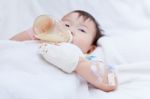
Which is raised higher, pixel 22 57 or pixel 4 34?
pixel 22 57

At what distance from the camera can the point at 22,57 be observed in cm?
110

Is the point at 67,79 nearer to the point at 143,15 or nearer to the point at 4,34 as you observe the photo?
the point at 4,34

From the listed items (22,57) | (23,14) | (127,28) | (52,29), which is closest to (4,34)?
(23,14)

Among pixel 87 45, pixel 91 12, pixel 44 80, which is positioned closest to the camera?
pixel 44 80

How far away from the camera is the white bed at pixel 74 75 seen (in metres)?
1.01

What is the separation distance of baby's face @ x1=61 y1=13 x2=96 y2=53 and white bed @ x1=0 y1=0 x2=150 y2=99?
0.06 meters

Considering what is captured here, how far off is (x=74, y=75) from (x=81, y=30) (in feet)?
0.83

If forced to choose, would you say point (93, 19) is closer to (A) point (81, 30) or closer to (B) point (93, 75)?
(A) point (81, 30)

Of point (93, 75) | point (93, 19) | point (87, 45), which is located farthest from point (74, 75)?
point (93, 19)

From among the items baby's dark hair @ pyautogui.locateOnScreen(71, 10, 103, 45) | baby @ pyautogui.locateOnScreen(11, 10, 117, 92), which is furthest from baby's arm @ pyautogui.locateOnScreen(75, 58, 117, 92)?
baby's dark hair @ pyautogui.locateOnScreen(71, 10, 103, 45)

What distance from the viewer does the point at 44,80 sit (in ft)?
3.39

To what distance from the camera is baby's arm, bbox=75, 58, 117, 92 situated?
44.0 inches

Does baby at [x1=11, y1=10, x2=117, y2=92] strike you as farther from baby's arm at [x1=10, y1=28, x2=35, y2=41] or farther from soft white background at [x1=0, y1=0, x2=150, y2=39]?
soft white background at [x1=0, y1=0, x2=150, y2=39]

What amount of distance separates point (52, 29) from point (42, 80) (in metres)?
0.29
